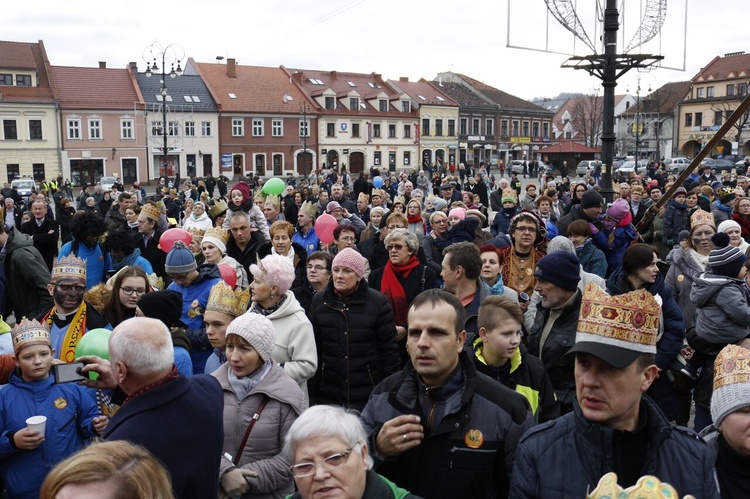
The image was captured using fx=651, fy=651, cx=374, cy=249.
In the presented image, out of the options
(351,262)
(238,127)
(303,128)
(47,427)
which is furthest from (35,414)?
(303,128)

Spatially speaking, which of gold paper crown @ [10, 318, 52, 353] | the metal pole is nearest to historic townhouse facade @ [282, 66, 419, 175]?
the metal pole

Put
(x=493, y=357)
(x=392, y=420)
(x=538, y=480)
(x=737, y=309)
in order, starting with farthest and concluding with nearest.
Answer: (x=737, y=309) < (x=493, y=357) < (x=392, y=420) < (x=538, y=480)

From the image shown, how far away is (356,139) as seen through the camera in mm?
60469

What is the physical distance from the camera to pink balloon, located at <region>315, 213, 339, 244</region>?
8516 mm

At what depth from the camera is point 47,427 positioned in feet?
12.3

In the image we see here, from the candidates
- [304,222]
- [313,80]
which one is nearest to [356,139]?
[313,80]

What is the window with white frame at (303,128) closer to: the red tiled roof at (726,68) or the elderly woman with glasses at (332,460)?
the red tiled roof at (726,68)

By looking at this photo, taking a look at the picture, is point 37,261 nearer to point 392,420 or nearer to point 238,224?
point 238,224

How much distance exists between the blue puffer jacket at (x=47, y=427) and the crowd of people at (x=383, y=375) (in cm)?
1

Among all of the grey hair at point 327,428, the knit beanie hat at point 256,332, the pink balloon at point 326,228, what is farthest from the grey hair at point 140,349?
the pink balloon at point 326,228

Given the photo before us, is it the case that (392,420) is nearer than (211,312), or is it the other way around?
(392,420)

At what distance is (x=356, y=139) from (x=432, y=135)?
924cm

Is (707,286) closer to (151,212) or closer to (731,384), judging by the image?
(731,384)

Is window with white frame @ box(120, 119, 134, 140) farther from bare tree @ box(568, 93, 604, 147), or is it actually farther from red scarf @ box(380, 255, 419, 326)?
red scarf @ box(380, 255, 419, 326)
